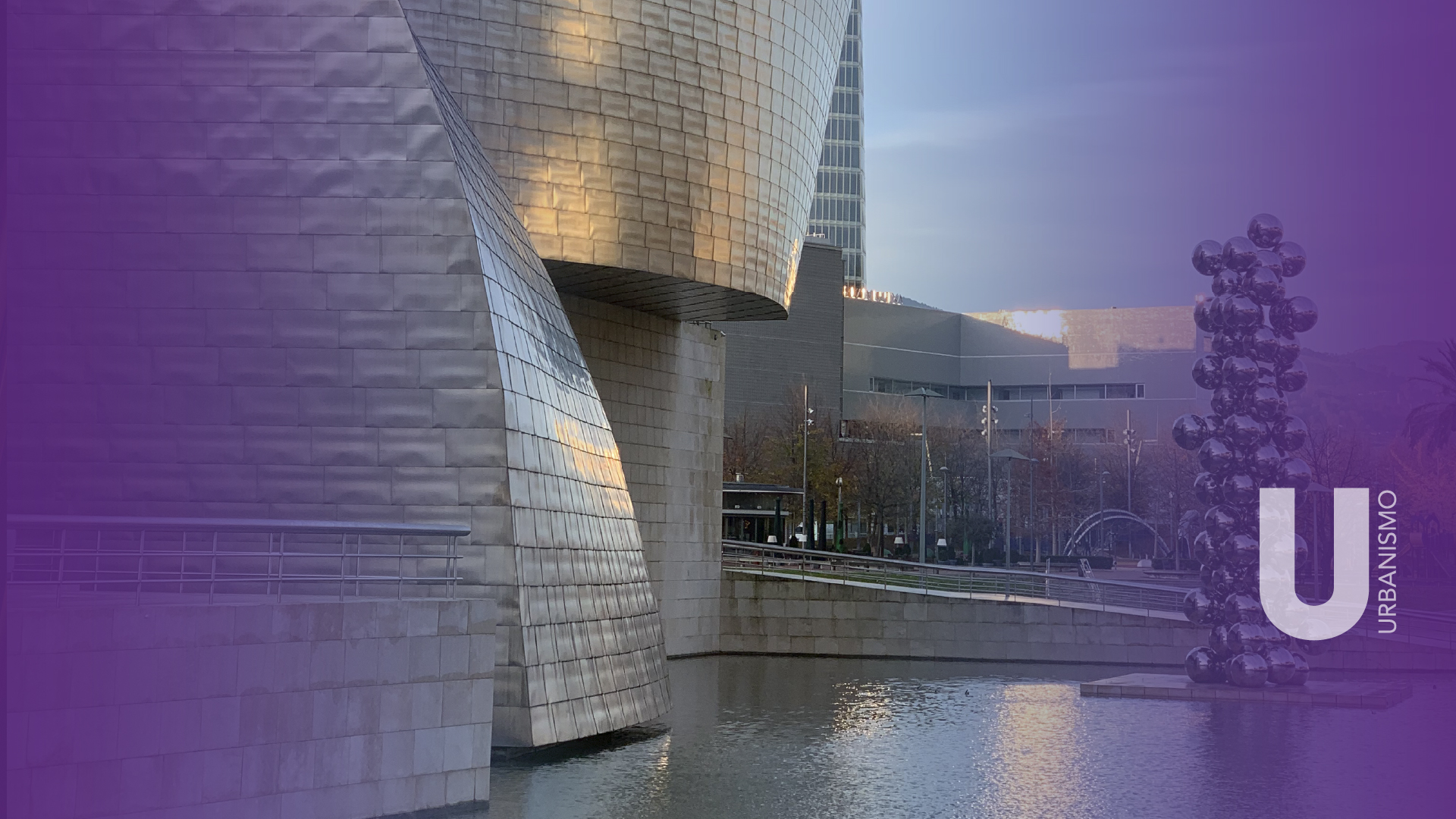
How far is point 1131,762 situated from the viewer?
16.4m

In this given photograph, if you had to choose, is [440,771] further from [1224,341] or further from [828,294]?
[828,294]

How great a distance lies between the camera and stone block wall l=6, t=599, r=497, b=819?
32.7 feet

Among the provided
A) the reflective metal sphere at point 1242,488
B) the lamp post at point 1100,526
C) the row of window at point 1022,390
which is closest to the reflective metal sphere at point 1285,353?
the reflective metal sphere at point 1242,488

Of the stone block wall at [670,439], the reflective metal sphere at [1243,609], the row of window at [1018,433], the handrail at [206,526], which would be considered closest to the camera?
the handrail at [206,526]

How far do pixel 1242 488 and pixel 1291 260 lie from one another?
3.82 meters

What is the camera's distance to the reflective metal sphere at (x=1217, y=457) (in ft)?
73.0

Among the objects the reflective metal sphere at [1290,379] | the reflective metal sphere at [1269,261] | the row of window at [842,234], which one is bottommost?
the reflective metal sphere at [1290,379]

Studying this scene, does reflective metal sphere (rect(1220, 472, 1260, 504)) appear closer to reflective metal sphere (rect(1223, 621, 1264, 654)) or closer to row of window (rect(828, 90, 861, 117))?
reflective metal sphere (rect(1223, 621, 1264, 654))

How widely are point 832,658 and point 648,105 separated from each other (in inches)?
510

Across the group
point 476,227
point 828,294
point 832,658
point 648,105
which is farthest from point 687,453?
point 828,294

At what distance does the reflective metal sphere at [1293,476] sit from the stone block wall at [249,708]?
13758mm

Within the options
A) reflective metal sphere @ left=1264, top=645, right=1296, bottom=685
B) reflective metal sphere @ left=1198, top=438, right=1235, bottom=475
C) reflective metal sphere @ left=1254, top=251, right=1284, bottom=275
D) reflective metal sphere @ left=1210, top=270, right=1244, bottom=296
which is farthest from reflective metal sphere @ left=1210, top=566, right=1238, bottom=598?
reflective metal sphere @ left=1254, top=251, right=1284, bottom=275

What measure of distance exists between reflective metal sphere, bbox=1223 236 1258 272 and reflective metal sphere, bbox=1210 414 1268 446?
7.92 ft
